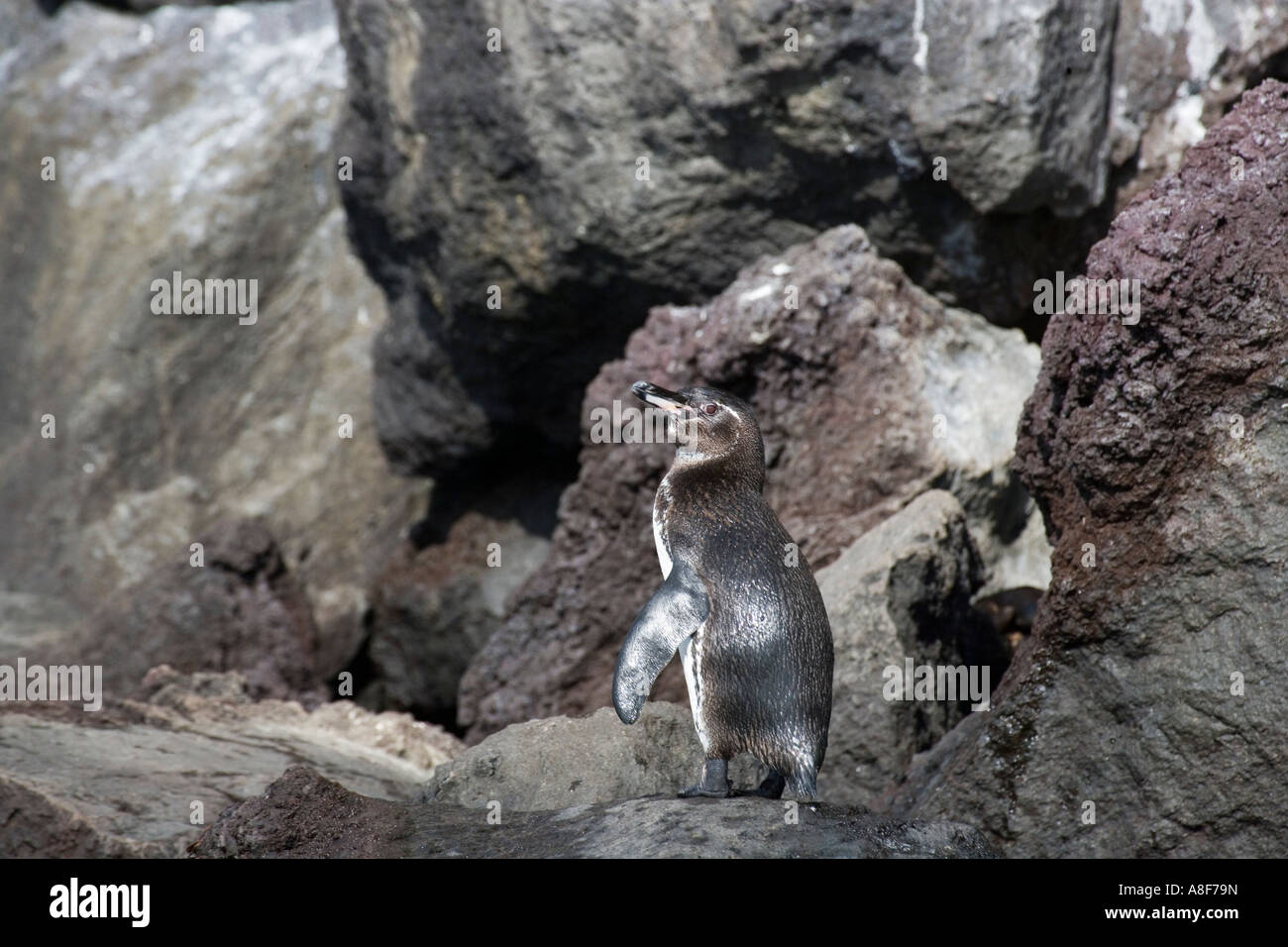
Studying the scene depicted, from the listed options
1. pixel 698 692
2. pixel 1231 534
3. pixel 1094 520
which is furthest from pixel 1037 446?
pixel 698 692

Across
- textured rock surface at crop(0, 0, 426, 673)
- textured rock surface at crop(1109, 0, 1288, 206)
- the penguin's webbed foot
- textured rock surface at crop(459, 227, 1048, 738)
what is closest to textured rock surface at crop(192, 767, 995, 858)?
the penguin's webbed foot

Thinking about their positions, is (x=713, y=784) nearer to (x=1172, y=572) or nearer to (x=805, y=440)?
(x=1172, y=572)

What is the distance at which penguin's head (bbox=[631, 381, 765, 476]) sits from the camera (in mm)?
5457

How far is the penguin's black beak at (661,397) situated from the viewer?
5457 mm

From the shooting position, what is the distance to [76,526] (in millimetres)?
12352

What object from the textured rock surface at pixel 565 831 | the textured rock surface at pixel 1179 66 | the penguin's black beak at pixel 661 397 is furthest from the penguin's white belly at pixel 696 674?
the textured rock surface at pixel 1179 66

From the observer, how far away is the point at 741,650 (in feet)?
16.0

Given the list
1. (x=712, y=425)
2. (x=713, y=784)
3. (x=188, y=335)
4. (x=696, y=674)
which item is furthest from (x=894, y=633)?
(x=188, y=335)

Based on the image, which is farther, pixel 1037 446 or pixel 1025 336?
pixel 1025 336

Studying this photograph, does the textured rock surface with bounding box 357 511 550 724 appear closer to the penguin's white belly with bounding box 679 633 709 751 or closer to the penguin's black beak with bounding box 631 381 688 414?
the penguin's black beak with bounding box 631 381 688 414

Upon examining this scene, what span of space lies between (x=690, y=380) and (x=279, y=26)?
7090 millimetres

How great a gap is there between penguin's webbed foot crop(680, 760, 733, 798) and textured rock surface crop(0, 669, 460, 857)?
1827 millimetres
